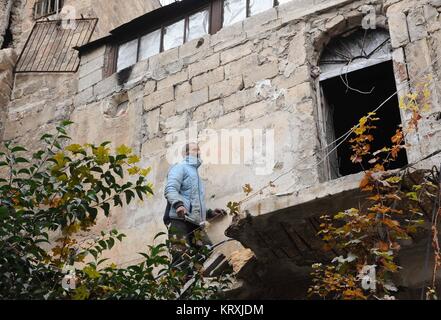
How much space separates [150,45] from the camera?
29.4 ft

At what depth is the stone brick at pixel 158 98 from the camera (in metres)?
8.27

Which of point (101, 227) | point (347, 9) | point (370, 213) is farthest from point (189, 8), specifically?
point (370, 213)

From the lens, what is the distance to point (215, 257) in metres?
6.39

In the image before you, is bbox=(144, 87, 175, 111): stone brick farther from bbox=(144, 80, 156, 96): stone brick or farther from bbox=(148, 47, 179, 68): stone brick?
bbox=(148, 47, 179, 68): stone brick

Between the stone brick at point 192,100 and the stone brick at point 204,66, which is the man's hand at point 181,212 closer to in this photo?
the stone brick at point 192,100

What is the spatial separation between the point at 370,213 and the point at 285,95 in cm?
216

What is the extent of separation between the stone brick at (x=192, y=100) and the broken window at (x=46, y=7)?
11.0ft

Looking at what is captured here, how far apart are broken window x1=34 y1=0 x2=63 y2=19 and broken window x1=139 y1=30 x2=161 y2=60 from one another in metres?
2.15

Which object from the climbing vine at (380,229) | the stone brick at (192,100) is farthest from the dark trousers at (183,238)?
the stone brick at (192,100)

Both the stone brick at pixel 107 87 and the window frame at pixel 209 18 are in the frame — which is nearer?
the window frame at pixel 209 18

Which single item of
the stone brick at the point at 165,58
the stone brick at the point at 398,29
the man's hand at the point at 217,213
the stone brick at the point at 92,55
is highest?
the stone brick at the point at 92,55

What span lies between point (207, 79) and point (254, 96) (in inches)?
26.5

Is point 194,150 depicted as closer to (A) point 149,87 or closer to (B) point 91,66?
(A) point 149,87

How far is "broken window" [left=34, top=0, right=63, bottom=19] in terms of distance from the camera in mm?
10750
